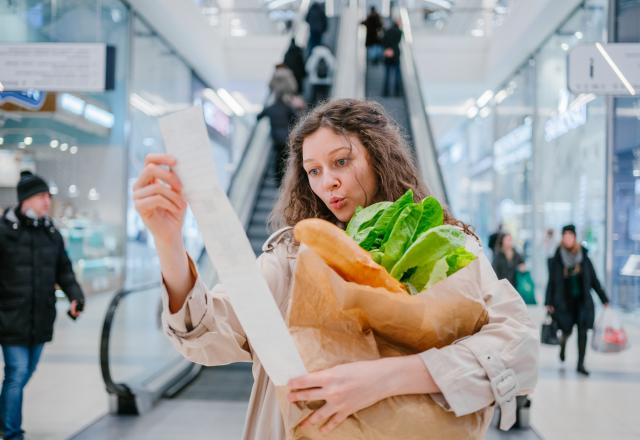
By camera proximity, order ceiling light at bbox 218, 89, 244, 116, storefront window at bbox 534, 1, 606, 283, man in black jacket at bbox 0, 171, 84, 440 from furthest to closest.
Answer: ceiling light at bbox 218, 89, 244, 116 < storefront window at bbox 534, 1, 606, 283 < man in black jacket at bbox 0, 171, 84, 440

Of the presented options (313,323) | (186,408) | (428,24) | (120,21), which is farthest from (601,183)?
(428,24)

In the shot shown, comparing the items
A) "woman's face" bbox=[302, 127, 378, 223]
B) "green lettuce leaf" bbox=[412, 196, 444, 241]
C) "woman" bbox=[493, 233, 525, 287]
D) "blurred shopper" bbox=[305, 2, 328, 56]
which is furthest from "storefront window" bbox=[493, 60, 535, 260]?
"green lettuce leaf" bbox=[412, 196, 444, 241]

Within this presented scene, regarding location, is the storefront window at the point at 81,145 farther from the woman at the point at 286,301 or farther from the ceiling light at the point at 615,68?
the woman at the point at 286,301

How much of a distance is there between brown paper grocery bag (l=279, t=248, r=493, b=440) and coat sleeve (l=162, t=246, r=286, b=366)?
25 centimetres

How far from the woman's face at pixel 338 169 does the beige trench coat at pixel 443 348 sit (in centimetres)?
12

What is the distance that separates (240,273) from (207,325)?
28 cm

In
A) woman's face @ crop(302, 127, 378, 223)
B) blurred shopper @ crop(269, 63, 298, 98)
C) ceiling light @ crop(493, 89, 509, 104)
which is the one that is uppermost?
ceiling light @ crop(493, 89, 509, 104)

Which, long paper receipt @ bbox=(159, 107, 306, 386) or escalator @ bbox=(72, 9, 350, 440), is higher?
long paper receipt @ bbox=(159, 107, 306, 386)

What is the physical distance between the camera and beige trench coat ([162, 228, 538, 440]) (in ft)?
3.21

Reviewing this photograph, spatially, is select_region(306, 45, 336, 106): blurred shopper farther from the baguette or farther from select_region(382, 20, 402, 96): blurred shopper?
the baguette

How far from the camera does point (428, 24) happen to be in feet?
65.9

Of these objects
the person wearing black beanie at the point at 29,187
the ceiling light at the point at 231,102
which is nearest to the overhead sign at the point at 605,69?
the person wearing black beanie at the point at 29,187

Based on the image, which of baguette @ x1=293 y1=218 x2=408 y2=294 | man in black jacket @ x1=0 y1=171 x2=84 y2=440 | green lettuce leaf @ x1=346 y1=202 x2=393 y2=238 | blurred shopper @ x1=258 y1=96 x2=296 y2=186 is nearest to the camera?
baguette @ x1=293 y1=218 x2=408 y2=294

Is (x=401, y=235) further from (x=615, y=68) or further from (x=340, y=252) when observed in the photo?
(x=615, y=68)
